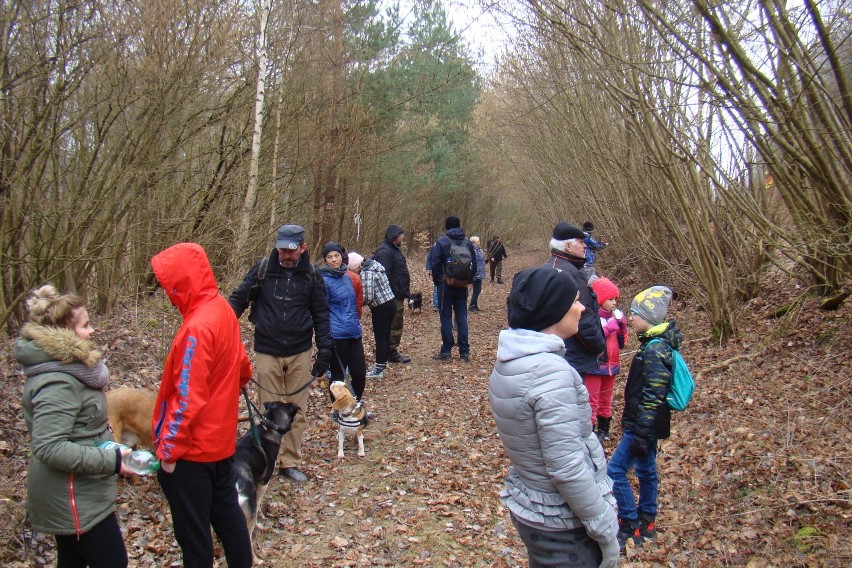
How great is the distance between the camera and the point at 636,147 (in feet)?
39.9

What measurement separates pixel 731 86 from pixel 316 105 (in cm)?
984

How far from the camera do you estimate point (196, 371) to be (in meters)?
3.07

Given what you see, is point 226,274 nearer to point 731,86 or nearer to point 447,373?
point 447,373

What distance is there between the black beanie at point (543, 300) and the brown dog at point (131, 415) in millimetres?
3726

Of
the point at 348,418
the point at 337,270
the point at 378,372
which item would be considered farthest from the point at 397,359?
the point at 348,418

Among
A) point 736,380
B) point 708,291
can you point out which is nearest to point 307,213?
point 708,291

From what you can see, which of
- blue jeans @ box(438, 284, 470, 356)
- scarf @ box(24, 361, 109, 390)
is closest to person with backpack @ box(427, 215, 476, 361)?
blue jeans @ box(438, 284, 470, 356)

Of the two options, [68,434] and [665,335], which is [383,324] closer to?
[665,335]

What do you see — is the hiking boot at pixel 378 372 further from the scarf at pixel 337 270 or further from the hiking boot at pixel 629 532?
the hiking boot at pixel 629 532

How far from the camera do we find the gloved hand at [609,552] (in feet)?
8.41

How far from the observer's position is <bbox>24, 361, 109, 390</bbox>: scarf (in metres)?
2.75

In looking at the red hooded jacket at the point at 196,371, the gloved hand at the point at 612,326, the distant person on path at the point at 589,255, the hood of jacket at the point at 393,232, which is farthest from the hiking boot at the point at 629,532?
the hood of jacket at the point at 393,232

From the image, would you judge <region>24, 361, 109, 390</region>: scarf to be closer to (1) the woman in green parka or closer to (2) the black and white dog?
(1) the woman in green parka

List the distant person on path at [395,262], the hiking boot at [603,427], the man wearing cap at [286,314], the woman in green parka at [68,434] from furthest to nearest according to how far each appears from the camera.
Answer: the distant person on path at [395,262]
the hiking boot at [603,427]
the man wearing cap at [286,314]
the woman in green parka at [68,434]
